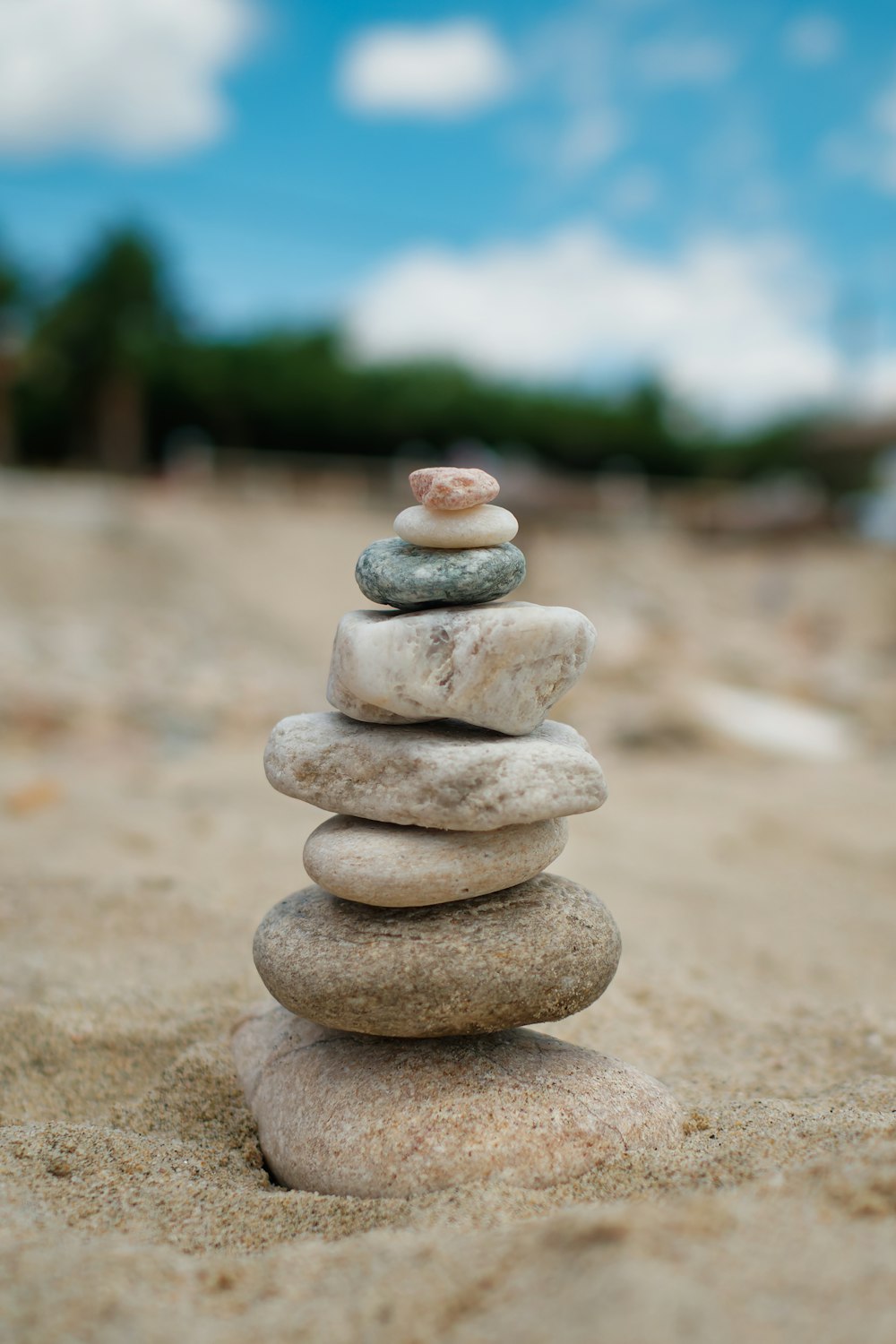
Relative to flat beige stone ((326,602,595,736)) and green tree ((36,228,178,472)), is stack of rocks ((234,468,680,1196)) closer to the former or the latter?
flat beige stone ((326,602,595,736))

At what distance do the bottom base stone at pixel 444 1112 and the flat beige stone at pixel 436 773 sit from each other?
0.87m

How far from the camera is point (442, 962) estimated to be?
362 centimetres

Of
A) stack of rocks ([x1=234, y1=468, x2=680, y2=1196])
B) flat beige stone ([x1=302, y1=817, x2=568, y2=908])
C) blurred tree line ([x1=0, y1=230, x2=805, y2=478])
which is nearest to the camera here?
stack of rocks ([x1=234, y1=468, x2=680, y2=1196])

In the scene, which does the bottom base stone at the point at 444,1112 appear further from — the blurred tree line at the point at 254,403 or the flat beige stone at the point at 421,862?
the blurred tree line at the point at 254,403

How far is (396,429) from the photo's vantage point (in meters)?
30.8

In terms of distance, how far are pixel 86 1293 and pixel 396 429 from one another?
29504 mm

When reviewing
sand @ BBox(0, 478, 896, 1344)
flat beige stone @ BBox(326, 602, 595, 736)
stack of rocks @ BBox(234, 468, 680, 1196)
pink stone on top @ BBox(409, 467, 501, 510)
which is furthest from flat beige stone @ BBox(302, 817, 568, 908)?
pink stone on top @ BBox(409, 467, 501, 510)

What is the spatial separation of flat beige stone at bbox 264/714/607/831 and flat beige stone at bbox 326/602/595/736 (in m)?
0.11

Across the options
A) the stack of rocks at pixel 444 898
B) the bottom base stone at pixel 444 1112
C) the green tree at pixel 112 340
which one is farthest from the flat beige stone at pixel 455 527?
the green tree at pixel 112 340

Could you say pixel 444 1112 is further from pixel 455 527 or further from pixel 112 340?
pixel 112 340

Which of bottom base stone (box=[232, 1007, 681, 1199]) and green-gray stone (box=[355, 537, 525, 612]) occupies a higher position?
green-gray stone (box=[355, 537, 525, 612])

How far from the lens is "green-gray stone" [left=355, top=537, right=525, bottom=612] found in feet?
12.1

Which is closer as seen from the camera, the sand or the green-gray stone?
the sand

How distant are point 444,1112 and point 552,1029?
154 cm
